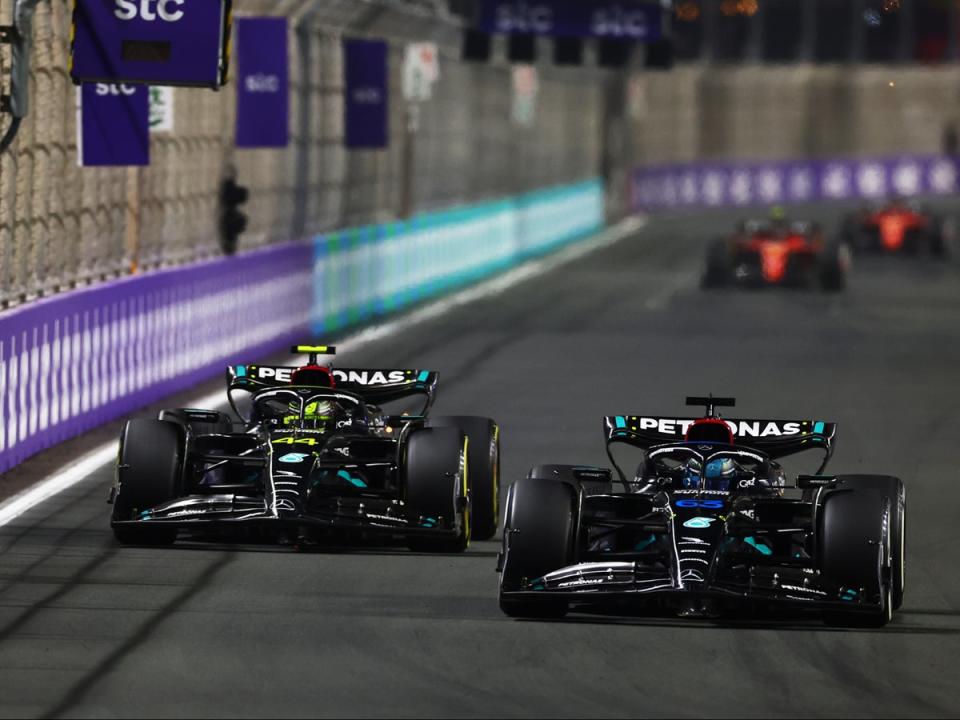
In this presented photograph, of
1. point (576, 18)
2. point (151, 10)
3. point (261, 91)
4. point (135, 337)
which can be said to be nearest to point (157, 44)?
point (151, 10)

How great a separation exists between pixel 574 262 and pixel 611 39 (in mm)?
5388

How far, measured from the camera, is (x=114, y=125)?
21609mm

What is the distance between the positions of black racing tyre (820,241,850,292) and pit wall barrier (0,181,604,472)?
569 centimetres

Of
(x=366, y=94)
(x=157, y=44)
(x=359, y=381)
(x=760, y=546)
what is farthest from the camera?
(x=366, y=94)

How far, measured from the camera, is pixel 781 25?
81.2m

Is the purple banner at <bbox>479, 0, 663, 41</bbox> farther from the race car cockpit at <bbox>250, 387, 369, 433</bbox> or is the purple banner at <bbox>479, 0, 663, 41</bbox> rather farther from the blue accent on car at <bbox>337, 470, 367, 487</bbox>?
the blue accent on car at <bbox>337, 470, 367, 487</bbox>

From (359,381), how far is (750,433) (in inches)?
113

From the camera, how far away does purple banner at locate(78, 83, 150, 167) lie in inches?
835

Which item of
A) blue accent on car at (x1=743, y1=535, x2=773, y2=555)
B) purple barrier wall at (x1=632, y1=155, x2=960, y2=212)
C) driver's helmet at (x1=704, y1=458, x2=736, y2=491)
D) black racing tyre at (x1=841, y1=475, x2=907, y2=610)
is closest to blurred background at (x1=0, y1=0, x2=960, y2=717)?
black racing tyre at (x1=841, y1=475, x2=907, y2=610)

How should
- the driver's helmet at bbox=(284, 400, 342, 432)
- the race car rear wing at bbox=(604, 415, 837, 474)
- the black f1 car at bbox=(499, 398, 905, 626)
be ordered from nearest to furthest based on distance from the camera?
1. the black f1 car at bbox=(499, 398, 905, 626)
2. the race car rear wing at bbox=(604, 415, 837, 474)
3. the driver's helmet at bbox=(284, 400, 342, 432)

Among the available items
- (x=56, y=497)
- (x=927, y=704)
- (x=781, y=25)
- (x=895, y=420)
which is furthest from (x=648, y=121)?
(x=927, y=704)

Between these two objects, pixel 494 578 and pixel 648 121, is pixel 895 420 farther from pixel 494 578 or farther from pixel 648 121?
pixel 648 121

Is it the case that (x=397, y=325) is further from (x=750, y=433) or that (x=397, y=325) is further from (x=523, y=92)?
(x=523, y=92)

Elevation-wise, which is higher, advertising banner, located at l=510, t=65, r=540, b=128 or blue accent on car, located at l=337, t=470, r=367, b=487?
advertising banner, located at l=510, t=65, r=540, b=128
